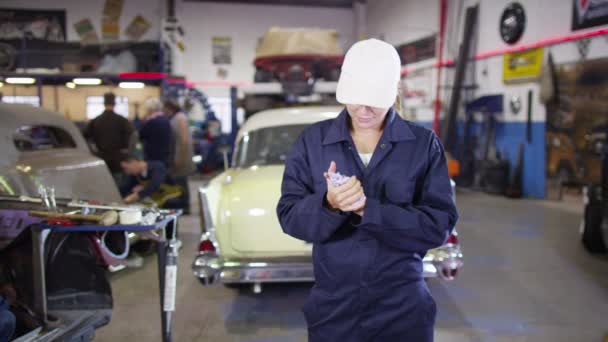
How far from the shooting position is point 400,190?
1785 millimetres

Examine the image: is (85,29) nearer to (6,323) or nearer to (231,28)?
(231,28)

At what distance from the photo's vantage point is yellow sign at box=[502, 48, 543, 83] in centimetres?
1063

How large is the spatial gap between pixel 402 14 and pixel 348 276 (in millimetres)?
16503

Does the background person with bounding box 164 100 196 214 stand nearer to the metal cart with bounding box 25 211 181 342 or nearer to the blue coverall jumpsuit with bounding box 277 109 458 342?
the metal cart with bounding box 25 211 181 342

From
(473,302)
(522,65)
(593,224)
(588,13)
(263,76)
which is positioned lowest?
(473,302)

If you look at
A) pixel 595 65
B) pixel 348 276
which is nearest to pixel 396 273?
pixel 348 276

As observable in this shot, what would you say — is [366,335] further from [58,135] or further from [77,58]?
[77,58]

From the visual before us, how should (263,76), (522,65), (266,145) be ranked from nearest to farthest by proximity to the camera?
(266,145), (263,76), (522,65)

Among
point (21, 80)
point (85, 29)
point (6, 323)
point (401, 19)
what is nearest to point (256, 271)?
point (6, 323)

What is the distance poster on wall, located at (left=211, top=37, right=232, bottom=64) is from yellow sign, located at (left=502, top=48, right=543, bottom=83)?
433 inches

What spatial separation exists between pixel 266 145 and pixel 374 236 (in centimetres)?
386

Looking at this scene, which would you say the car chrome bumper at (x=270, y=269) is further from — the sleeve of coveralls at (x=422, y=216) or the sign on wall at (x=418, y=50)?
the sign on wall at (x=418, y=50)

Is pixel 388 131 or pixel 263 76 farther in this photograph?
pixel 263 76

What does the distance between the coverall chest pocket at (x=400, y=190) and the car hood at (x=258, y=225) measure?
2.38 m
